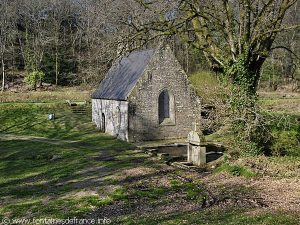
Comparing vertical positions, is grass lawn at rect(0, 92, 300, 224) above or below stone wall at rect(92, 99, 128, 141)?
below

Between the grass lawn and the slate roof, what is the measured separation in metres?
5.94

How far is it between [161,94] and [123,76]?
4309 millimetres

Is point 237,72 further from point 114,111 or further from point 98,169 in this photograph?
point 114,111

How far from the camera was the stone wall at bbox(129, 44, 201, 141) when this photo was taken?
100 feet

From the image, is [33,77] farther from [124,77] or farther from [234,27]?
[234,27]

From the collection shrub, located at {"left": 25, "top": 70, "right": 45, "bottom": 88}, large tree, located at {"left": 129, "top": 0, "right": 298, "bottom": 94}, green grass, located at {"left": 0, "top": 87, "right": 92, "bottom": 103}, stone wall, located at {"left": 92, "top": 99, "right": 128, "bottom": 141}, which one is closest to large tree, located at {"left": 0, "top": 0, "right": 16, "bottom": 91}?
shrub, located at {"left": 25, "top": 70, "right": 45, "bottom": 88}

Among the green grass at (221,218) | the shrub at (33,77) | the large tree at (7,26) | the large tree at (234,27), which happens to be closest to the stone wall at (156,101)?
the large tree at (234,27)

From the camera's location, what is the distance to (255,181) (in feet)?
50.0

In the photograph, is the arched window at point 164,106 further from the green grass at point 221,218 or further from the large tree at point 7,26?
the large tree at point 7,26

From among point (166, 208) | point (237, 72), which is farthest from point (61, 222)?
point (237, 72)

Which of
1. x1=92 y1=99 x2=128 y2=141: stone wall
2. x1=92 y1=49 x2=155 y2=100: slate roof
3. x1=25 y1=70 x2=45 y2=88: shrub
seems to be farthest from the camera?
x1=25 y1=70 x2=45 y2=88: shrub

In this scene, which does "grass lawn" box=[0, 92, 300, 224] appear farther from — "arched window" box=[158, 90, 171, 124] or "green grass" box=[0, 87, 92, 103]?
"green grass" box=[0, 87, 92, 103]

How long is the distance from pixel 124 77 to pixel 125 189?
19.2 m

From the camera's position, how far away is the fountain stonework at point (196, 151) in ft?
67.2
